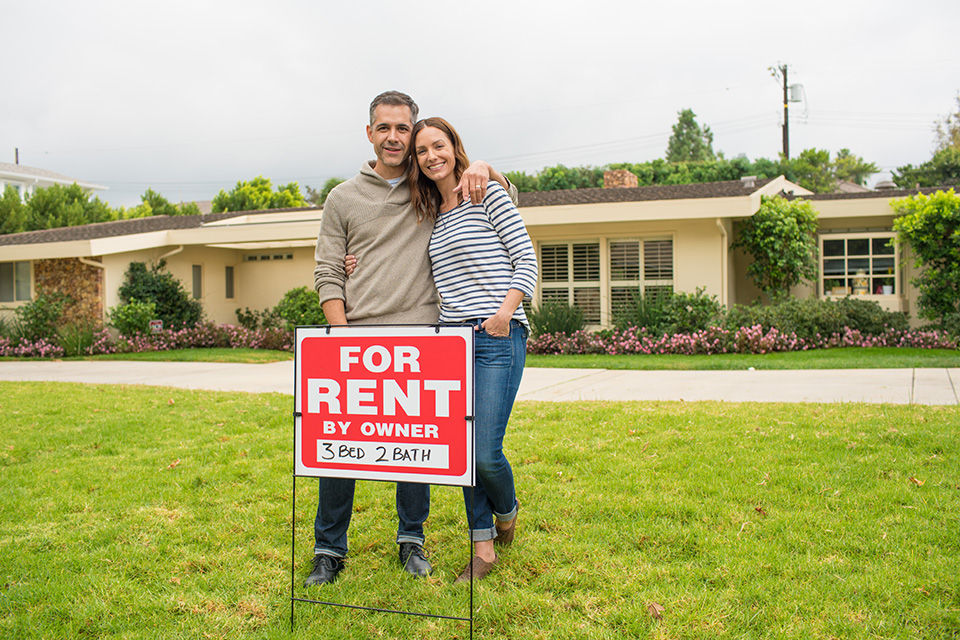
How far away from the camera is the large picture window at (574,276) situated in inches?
565

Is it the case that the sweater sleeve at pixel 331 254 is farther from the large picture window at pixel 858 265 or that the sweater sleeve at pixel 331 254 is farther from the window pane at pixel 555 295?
the large picture window at pixel 858 265

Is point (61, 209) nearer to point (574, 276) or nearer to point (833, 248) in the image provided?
point (574, 276)

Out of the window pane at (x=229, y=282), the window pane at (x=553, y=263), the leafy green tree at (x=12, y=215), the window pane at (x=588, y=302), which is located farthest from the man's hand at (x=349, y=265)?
the leafy green tree at (x=12, y=215)

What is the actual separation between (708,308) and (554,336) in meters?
2.74

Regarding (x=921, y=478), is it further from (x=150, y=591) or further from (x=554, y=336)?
(x=554, y=336)

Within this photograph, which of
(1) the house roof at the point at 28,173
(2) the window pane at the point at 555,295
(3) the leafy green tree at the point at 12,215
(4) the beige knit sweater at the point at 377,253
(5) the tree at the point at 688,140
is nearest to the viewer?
(4) the beige knit sweater at the point at 377,253

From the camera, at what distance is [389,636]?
267 cm

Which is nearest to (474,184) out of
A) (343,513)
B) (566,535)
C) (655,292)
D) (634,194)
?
(343,513)

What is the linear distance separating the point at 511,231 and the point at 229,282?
17086 mm

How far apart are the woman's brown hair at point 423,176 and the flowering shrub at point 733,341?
32.6 ft

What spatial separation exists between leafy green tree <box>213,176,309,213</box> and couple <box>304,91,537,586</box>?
2848 cm

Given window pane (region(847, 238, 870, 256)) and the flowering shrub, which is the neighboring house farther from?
window pane (region(847, 238, 870, 256))

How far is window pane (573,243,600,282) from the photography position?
14344 millimetres

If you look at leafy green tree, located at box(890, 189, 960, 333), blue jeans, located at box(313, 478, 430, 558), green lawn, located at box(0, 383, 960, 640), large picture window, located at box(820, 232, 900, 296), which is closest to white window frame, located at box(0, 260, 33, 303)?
green lawn, located at box(0, 383, 960, 640)
